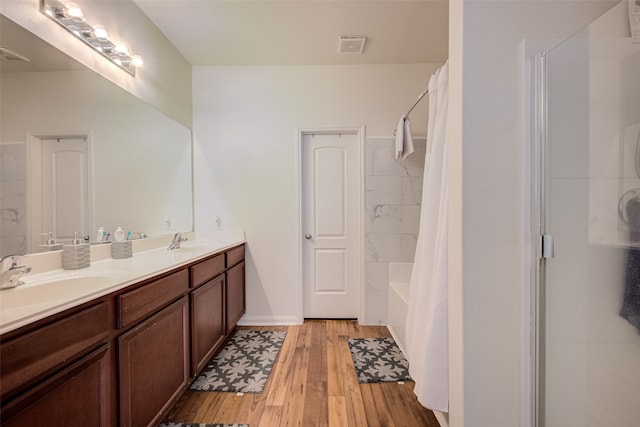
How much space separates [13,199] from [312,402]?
1837 millimetres

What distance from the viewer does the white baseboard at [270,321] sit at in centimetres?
275

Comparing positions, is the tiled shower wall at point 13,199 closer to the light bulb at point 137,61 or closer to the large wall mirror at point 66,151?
the large wall mirror at point 66,151

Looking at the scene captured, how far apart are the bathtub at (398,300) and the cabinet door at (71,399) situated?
180 centimetres

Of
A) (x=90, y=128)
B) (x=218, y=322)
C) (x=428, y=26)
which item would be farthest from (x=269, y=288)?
(x=428, y=26)

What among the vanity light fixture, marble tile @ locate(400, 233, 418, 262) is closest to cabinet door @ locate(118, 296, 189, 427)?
the vanity light fixture

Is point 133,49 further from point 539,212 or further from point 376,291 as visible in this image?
point 376,291

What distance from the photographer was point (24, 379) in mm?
762

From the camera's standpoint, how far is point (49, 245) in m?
1.39

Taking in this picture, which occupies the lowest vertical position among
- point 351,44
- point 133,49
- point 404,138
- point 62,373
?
point 62,373

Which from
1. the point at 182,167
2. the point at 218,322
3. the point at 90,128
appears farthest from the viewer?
the point at 182,167

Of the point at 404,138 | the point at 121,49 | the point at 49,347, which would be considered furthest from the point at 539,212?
the point at 121,49

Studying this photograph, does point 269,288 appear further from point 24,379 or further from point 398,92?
point 398,92

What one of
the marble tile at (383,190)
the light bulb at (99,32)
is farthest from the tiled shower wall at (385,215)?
the light bulb at (99,32)

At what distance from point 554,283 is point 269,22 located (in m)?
2.41
